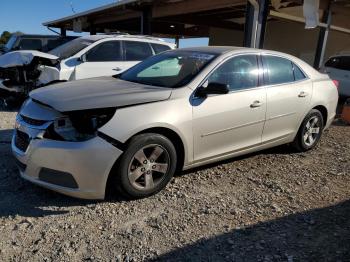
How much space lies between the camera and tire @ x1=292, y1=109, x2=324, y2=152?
19.1ft

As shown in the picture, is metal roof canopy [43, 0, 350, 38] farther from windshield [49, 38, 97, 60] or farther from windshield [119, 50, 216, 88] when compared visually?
windshield [119, 50, 216, 88]

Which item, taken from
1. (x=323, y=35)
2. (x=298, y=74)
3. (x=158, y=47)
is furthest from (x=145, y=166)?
(x=323, y=35)

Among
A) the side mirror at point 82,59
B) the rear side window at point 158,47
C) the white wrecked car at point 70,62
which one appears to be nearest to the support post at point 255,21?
the rear side window at point 158,47

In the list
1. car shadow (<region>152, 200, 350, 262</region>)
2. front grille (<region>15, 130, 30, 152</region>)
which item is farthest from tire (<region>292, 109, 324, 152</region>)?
front grille (<region>15, 130, 30, 152</region>)

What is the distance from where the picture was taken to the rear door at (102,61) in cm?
866

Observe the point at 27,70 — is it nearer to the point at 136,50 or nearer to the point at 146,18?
the point at 136,50

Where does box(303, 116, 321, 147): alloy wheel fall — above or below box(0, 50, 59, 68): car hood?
below

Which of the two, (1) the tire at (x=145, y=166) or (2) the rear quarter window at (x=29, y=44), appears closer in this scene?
(1) the tire at (x=145, y=166)

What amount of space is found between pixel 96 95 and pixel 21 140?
92 centimetres

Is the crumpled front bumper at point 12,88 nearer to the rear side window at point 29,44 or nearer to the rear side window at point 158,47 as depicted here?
the rear side window at point 158,47

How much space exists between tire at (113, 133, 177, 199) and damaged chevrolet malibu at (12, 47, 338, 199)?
0.4 inches

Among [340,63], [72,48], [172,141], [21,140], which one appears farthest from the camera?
[340,63]

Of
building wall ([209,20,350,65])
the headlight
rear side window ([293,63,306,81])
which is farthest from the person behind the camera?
building wall ([209,20,350,65])

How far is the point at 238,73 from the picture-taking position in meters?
4.90
